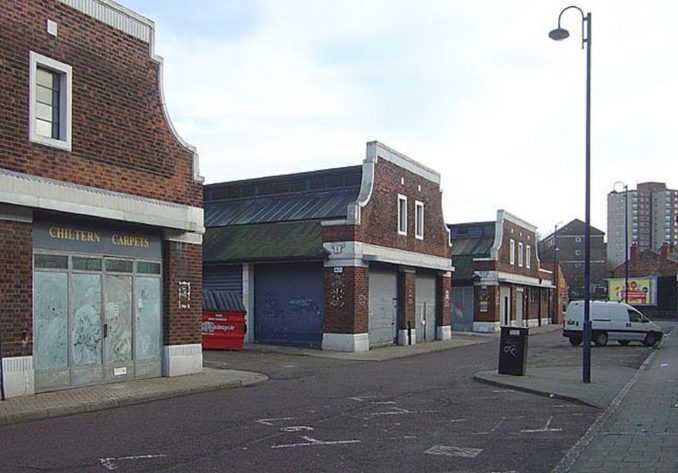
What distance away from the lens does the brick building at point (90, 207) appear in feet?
43.5

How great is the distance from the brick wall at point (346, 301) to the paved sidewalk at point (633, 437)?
11.4 m

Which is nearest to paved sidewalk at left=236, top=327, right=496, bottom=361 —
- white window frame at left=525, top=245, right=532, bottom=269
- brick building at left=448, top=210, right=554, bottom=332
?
brick building at left=448, top=210, right=554, bottom=332

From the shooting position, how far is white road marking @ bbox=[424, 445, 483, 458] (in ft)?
29.1

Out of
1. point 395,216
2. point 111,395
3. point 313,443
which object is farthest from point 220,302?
point 313,443

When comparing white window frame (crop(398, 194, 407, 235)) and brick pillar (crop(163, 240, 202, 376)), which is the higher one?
white window frame (crop(398, 194, 407, 235))

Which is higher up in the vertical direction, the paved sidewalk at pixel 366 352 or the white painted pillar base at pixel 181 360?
the white painted pillar base at pixel 181 360

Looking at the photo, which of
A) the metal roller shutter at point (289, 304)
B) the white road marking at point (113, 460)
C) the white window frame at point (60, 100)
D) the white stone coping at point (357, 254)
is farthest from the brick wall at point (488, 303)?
the white road marking at point (113, 460)

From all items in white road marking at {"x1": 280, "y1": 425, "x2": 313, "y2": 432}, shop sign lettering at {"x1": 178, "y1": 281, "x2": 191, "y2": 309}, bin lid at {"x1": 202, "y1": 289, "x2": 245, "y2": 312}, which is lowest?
white road marking at {"x1": 280, "y1": 425, "x2": 313, "y2": 432}

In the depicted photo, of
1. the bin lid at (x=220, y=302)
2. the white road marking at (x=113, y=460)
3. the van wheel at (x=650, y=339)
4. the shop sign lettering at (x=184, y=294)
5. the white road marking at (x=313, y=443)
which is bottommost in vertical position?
the van wheel at (x=650, y=339)

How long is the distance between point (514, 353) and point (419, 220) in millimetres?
14435

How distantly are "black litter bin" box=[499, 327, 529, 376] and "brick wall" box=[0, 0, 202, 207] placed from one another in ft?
26.6

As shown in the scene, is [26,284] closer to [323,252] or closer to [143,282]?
[143,282]

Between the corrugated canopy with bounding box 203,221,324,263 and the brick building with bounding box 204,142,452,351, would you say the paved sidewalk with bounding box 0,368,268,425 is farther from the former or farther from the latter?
the corrugated canopy with bounding box 203,221,324,263

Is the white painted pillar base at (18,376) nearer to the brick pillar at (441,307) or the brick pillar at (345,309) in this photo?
the brick pillar at (345,309)
